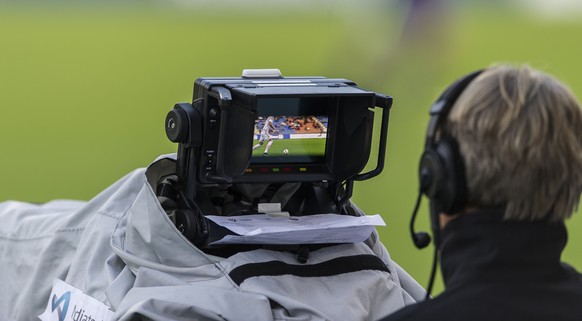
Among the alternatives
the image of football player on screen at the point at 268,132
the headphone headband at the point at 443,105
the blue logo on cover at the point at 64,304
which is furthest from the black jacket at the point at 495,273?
the blue logo on cover at the point at 64,304

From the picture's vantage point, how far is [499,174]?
4.14ft

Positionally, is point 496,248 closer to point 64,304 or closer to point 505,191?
point 505,191

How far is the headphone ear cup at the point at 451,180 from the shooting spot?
128cm

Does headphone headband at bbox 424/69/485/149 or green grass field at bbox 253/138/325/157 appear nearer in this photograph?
headphone headband at bbox 424/69/485/149

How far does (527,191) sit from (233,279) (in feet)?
2.22

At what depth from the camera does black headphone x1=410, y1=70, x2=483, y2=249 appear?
1.29 metres

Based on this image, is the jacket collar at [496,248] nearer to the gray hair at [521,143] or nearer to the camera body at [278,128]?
the gray hair at [521,143]

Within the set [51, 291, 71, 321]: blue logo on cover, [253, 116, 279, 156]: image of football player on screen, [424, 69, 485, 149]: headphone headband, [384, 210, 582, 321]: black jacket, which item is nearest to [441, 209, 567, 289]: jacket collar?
[384, 210, 582, 321]: black jacket

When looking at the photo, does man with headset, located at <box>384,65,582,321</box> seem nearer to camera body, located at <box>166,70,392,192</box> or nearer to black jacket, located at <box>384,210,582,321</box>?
black jacket, located at <box>384,210,582,321</box>

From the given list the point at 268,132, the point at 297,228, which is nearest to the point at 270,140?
the point at 268,132

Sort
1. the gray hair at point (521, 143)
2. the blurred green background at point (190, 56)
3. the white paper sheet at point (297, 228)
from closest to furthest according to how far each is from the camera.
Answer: the gray hair at point (521, 143)
the white paper sheet at point (297, 228)
the blurred green background at point (190, 56)

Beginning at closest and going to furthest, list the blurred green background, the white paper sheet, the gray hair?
the gray hair
the white paper sheet
the blurred green background

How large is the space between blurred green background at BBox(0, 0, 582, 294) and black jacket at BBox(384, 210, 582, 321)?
4823 mm

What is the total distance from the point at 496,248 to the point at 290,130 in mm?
740
